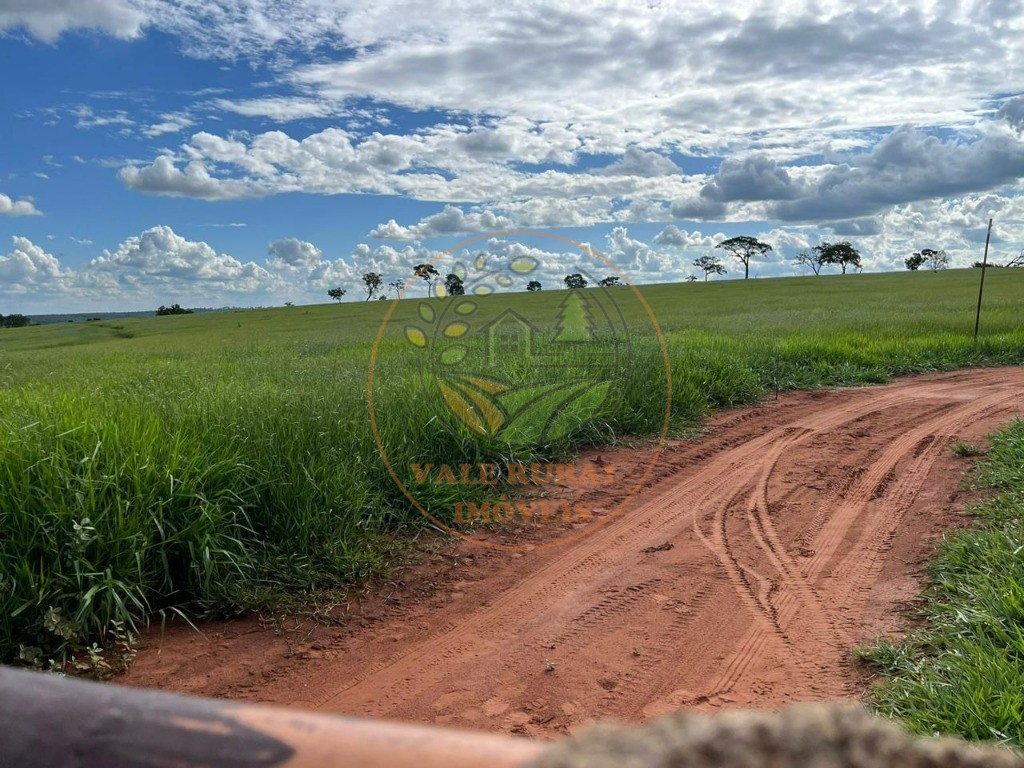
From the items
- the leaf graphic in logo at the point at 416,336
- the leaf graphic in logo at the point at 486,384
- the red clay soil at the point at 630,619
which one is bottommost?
the red clay soil at the point at 630,619

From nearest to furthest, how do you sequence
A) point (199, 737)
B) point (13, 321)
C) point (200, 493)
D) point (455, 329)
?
point (199, 737), point (200, 493), point (455, 329), point (13, 321)

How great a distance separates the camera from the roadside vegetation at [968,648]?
2594mm

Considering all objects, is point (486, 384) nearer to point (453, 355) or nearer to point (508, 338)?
point (453, 355)

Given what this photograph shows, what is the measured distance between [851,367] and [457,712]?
10385mm

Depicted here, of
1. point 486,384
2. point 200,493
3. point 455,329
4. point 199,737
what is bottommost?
point 200,493

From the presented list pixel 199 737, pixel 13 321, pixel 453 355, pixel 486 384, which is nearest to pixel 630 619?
pixel 199 737

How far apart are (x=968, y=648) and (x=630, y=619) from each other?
1.49 m

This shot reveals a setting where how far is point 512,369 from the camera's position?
7941 millimetres

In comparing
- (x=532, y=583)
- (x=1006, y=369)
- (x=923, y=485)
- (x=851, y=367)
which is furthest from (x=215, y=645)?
(x=1006, y=369)

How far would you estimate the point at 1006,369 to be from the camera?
1233cm

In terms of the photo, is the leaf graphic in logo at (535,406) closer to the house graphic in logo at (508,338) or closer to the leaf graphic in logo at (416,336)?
the house graphic in logo at (508,338)

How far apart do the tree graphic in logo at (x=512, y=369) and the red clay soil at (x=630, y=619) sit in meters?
1.25

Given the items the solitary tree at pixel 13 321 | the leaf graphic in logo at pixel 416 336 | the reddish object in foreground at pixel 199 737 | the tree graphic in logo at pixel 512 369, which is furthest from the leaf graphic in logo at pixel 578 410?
the solitary tree at pixel 13 321

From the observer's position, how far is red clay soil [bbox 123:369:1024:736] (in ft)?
10.5
